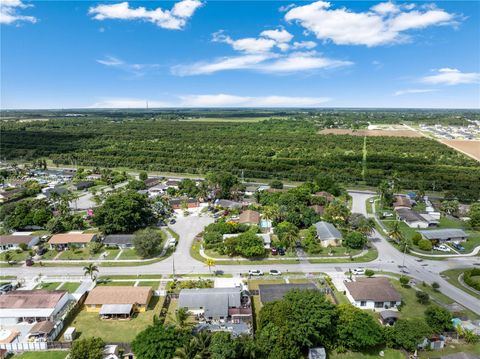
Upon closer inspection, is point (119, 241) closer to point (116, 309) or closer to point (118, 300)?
point (118, 300)

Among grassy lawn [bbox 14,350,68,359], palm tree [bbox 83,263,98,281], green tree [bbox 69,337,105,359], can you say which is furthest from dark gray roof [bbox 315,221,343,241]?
grassy lawn [bbox 14,350,68,359]

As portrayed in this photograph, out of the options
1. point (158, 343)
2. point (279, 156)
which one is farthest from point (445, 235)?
point (279, 156)

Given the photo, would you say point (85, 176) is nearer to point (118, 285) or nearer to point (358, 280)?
point (118, 285)

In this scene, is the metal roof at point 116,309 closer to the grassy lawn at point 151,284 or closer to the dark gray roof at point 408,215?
the grassy lawn at point 151,284

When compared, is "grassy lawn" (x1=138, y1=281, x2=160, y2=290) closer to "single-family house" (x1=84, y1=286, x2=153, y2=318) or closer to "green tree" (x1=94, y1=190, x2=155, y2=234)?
"single-family house" (x1=84, y1=286, x2=153, y2=318)

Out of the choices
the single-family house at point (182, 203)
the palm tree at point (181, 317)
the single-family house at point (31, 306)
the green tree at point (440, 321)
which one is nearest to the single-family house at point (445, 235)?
the green tree at point (440, 321)

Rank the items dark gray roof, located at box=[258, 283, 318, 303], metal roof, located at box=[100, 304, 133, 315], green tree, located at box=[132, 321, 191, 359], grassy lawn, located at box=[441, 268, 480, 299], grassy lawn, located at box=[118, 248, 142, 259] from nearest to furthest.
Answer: green tree, located at box=[132, 321, 191, 359], metal roof, located at box=[100, 304, 133, 315], dark gray roof, located at box=[258, 283, 318, 303], grassy lawn, located at box=[441, 268, 480, 299], grassy lawn, located at box=[118, 248, 142, 259]

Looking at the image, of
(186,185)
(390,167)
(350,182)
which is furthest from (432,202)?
(186,185)
